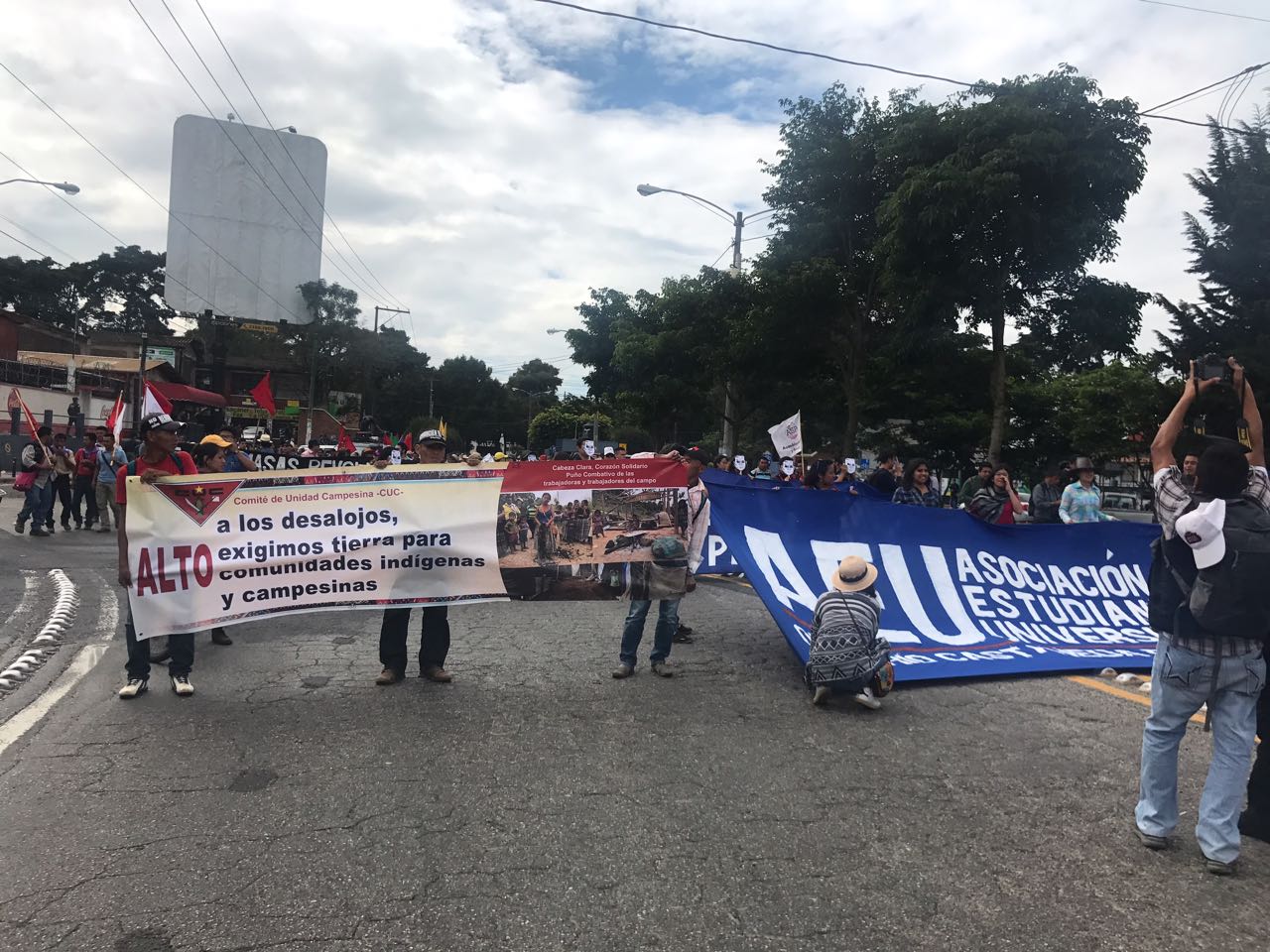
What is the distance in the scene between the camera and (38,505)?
14398 mm

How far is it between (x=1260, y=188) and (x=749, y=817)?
26159mm

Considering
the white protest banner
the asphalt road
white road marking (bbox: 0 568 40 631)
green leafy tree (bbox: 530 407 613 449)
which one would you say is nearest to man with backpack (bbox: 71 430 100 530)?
white road marking (bbox: 0 568 40 631)

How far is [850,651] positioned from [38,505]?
14.1m

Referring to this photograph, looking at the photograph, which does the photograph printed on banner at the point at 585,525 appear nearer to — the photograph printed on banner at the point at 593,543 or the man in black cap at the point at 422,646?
the photograph printed on banner at the point at 593,543

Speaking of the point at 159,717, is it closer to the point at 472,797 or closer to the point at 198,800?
the point at 198,800

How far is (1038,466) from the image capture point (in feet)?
95.0

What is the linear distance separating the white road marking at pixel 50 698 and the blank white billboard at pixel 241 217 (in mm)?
55563

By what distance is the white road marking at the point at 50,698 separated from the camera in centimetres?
489

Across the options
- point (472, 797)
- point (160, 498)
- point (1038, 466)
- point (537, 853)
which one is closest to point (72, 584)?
point (160, 498)

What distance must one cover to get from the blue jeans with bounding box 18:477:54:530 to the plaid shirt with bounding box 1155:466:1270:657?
1562 centimetres

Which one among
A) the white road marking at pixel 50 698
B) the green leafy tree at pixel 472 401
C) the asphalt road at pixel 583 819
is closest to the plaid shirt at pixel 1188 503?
the asphalt road at pixel 583 819

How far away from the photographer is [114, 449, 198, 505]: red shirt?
5.58m

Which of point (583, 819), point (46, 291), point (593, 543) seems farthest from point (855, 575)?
point (46, 291)

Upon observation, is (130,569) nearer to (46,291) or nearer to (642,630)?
(642,630)
